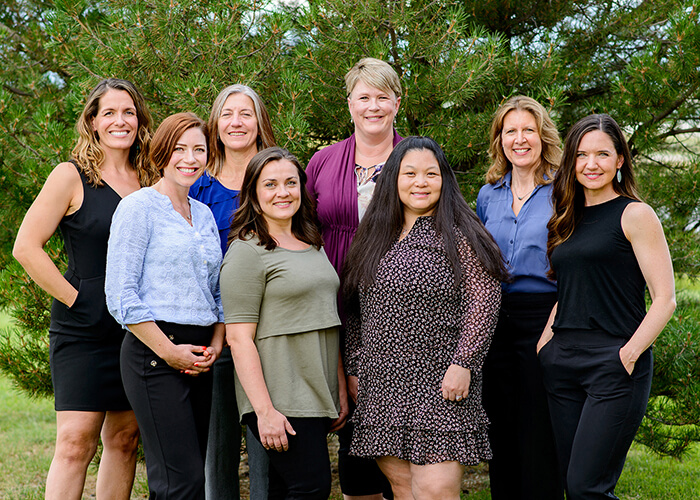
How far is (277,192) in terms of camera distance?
2.64 meters

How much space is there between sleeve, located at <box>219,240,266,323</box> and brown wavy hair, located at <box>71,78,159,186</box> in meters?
0.68

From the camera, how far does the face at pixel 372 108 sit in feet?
9.84

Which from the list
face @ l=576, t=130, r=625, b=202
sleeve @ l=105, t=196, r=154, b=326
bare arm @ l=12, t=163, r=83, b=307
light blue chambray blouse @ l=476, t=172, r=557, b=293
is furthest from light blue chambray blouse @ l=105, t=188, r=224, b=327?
face @ l=576, t=130, r=625, b=202

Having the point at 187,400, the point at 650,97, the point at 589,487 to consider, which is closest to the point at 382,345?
the point at 187,400

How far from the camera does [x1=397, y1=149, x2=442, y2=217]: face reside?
2637 mm

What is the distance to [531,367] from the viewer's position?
292 centimetres

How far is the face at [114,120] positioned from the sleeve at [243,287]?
0.85 m

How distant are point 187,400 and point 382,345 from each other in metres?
0.76

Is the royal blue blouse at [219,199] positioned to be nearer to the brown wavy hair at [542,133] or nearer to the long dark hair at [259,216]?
the long dark hair at [259,216]

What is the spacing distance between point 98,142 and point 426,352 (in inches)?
66.7

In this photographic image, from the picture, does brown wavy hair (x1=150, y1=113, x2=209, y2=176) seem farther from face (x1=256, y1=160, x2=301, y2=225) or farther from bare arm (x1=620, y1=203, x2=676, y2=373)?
bare arm (x1=620, y1=203, x2=676, y2=373)

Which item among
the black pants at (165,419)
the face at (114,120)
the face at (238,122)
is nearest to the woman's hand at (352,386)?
the black pants at (165,419)

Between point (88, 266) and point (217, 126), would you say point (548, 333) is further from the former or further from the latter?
point (88, 266)

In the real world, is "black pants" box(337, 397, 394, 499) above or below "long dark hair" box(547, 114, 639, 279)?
below
